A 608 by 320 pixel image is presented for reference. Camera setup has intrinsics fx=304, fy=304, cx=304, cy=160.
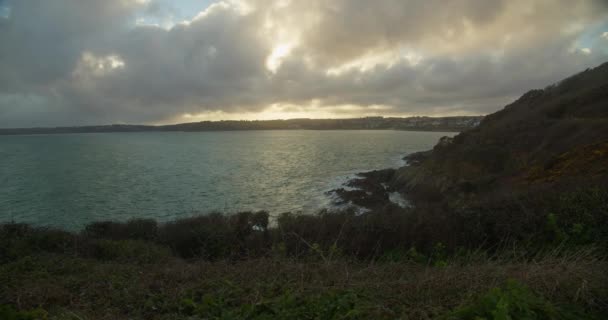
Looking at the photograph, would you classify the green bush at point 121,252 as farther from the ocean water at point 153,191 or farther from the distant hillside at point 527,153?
the distant hillside at point 527,153

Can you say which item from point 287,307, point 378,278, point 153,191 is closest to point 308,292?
point 287,307

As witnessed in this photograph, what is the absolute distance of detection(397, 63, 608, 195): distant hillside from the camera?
13.9 metres

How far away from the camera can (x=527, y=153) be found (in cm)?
2319

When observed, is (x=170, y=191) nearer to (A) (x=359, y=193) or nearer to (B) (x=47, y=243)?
(A) (x=359, y=193)

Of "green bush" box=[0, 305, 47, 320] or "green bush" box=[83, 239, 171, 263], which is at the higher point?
"green bush" box=[0, 305, 47, 320]

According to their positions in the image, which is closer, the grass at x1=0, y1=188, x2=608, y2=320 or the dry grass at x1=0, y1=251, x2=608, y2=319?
the grass at x1=0, y1=188, x2=608, y2=320

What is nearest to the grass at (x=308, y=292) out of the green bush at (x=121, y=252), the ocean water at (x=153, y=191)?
the green bush at (x=121, y=252)

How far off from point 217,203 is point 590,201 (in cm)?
2421

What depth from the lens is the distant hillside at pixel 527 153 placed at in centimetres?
1385

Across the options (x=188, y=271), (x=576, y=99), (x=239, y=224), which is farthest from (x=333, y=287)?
(x=576, y=99)

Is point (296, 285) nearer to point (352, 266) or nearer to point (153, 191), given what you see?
point (352, 266)

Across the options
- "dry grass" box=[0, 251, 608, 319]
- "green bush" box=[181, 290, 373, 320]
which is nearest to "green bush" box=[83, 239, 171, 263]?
"dry grass" box=[0, 251, 608, 319]

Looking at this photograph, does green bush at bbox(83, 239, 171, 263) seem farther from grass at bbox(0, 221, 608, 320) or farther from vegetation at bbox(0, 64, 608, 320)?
grass at bbox(0, 221, 608, 320)

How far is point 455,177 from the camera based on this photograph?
2528cm
